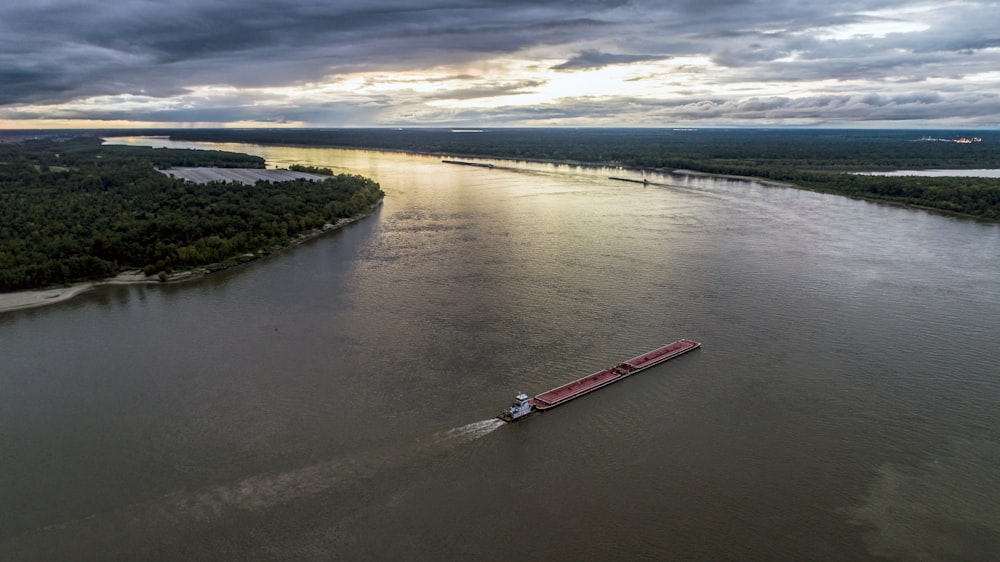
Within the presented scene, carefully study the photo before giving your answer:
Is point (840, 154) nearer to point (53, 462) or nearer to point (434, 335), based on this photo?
point (434, 335)

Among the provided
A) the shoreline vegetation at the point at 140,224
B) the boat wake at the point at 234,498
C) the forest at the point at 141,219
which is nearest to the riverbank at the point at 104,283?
the shoreline vegetation at the point at 140,224

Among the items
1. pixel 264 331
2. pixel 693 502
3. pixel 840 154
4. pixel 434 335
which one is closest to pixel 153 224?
pixel 264 331

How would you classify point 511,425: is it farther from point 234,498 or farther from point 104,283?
point 104,283

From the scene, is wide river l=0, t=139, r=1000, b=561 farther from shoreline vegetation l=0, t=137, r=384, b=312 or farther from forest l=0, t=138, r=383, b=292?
forest l=0, t=138, r=383, b=292

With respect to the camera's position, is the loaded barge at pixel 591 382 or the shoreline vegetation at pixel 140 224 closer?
the loaded barge at pixel 591 382

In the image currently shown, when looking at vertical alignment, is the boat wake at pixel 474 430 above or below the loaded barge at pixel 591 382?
below

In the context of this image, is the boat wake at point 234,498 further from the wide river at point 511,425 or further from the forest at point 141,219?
the forest at point 141,219

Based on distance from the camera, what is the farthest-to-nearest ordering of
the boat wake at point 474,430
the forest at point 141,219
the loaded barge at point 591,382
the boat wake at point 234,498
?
the forest at point 141,219 < the loaded barge at point 591,382 < the boat wake at point 474,430 < the boat wake at point 234,498

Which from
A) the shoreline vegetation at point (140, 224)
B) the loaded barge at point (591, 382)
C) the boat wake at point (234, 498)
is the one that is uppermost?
the shoreline vegetation at point (140, 224)
